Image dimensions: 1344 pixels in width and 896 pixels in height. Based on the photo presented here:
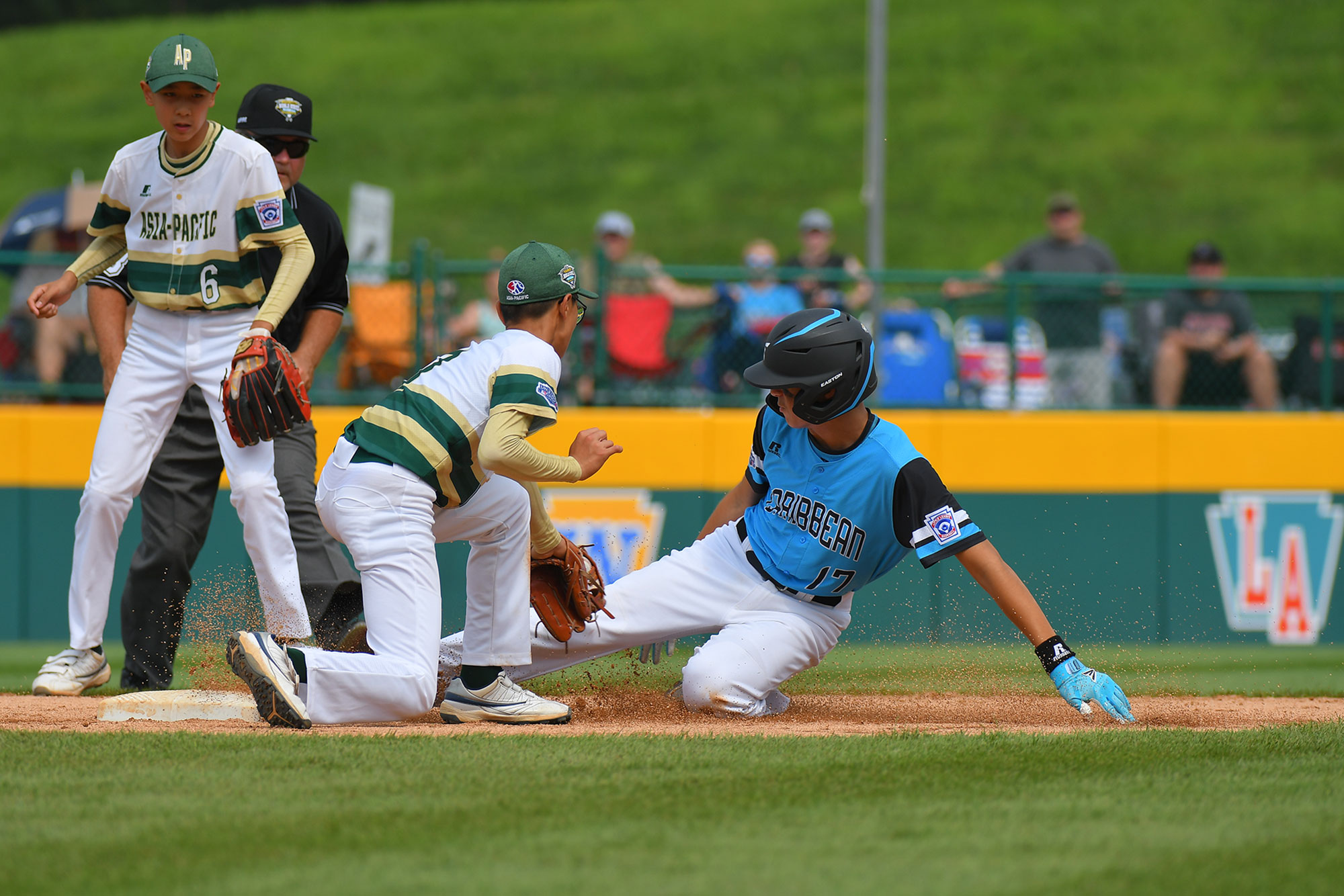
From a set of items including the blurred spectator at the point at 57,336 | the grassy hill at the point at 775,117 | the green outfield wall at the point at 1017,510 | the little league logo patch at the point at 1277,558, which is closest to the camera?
the green outfield wall at the point at 1017,510

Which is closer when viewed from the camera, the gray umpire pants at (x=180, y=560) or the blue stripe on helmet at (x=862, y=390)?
the blue stripe on helmet at (x=862, y=390)

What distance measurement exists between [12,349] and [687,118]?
27.0 metres

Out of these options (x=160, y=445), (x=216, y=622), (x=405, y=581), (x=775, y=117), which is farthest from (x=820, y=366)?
(x=775, y=117)

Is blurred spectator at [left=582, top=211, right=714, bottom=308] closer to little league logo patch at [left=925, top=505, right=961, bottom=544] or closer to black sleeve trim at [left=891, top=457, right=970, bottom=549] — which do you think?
black sleeve trim at [left=891, top=457, right=970, bottom=549]

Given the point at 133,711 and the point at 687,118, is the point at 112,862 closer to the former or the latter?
the point at 133,711

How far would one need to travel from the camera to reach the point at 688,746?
4.36m

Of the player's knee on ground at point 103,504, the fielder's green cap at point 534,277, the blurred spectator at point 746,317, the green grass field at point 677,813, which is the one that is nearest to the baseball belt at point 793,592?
the green grass field at point 677,813

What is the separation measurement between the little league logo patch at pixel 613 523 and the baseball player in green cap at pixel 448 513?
3866 mm

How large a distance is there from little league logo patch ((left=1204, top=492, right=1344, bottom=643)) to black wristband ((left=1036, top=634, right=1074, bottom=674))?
16.3 ft

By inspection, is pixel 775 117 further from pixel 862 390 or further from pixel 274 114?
pixel 862 390

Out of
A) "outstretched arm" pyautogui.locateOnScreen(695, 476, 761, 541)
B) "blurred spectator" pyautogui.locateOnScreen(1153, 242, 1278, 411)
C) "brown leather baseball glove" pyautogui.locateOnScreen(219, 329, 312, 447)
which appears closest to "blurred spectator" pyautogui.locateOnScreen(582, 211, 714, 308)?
"blurred spectator" pyautogui.locateOnScreen(1153, 242, 1278, 411)

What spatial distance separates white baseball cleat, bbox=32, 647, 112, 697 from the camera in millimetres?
5559

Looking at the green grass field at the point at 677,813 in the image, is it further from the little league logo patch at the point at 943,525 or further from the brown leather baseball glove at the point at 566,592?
the brown leather baseball glove at the point at 566,592

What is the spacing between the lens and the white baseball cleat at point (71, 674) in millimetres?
5559
